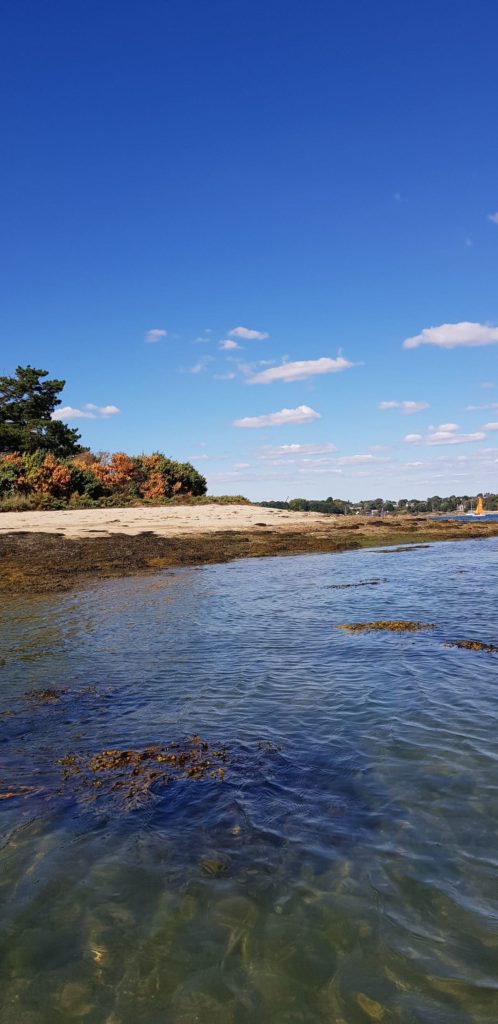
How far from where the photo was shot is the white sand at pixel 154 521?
111 ft

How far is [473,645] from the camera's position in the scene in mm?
11109

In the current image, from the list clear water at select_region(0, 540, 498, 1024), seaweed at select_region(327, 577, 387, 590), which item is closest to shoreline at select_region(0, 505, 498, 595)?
seaweed at select_region(327, 577, 387, 590)

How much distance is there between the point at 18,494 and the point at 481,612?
37.8m

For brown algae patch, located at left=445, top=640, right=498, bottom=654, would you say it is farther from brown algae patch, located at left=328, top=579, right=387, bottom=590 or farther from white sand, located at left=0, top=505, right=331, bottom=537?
white sand, located at left=0, top=505, right=331, bottom=537

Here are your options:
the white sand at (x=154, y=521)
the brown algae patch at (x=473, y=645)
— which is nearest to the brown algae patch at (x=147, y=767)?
the brown algae patch at (x=473, y=645)

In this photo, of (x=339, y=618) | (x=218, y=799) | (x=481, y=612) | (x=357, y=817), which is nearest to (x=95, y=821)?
(x=218, y=799)

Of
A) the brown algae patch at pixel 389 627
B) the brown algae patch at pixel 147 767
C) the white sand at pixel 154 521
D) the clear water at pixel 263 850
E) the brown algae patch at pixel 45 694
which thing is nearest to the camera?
the clear water at pixel 263 850

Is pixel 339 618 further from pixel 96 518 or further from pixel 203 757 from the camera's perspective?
pixel 96 518

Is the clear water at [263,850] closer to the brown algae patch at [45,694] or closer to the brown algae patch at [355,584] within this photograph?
the brown algae patch at [45,694]

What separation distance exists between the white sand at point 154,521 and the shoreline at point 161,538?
6cm

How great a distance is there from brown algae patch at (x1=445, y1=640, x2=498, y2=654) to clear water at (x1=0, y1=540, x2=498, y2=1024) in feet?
1.40

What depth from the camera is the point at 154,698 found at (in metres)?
8.44

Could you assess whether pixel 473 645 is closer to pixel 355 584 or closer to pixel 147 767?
pixel 147 767

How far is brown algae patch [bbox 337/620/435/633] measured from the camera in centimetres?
1284
